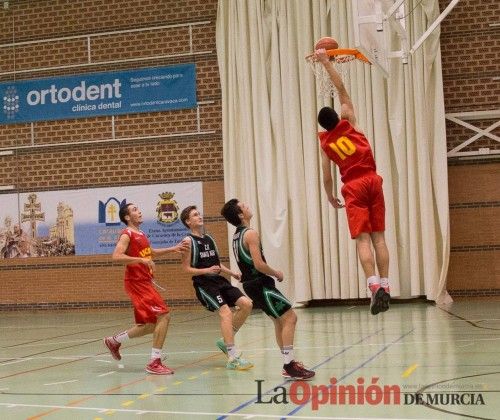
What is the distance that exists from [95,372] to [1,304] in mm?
11938

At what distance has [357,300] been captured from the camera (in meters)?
18.3

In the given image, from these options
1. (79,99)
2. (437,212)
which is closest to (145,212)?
(79,99)

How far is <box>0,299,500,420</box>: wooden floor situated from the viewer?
6.59m

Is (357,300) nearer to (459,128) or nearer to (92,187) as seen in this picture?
(459,128)

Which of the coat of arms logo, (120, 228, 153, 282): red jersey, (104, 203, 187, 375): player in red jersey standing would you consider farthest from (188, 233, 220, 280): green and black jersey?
the coat of arms logo

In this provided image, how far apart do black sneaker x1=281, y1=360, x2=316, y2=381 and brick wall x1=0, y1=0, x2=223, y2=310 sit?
36.3ft

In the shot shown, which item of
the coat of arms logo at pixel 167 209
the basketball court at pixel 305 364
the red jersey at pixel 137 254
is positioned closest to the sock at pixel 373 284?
the basketball court at pixel 305 364

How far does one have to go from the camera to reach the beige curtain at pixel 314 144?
1745 centimetres

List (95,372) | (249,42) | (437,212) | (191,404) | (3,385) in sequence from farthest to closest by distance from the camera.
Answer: (249,42)
(437,212)
(95,372)
(3,385)
(191,404)


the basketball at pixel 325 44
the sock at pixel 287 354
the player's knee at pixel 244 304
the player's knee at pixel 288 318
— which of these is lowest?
the sock at pixel 287 354

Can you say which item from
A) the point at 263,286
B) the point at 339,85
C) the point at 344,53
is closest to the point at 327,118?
the point at 339,85

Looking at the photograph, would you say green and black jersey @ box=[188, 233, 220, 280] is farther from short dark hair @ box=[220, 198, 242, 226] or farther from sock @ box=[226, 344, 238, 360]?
sock @ box=[226, 344, 238, 360]

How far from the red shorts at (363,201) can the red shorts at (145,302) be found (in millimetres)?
2588

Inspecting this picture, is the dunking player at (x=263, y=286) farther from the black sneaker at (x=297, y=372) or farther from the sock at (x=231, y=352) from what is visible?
the sock at (x=231, y=352)
